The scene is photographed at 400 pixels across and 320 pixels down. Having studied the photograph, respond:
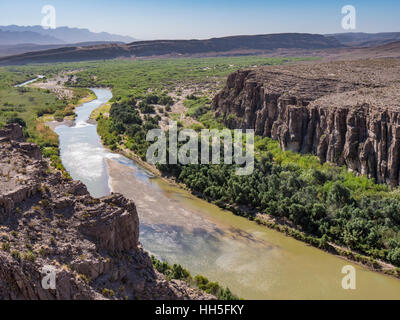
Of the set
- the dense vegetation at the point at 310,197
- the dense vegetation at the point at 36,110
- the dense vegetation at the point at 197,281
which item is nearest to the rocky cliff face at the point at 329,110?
the dense vegetation at the point at 310,197

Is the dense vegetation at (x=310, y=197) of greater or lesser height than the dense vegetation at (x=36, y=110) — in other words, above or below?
below

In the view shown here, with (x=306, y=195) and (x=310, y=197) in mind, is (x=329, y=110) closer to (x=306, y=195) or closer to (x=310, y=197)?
(x=306, y=195)

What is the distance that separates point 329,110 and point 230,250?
23.7m

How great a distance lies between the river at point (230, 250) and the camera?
27.9 meters

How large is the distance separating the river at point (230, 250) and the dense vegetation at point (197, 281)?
6.76 feet

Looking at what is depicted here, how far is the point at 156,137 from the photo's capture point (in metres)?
60.8

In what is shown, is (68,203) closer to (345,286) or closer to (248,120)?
(345,286)

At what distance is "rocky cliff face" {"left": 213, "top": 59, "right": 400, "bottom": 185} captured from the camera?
38938 mm

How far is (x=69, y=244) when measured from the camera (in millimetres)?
19328

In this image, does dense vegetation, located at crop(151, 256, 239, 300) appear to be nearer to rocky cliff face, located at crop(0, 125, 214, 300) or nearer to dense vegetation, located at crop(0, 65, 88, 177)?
rocky cliff face, located at crop(0, 125, 214, 300)

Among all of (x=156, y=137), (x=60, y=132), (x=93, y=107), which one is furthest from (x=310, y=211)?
(x=93, y=107)

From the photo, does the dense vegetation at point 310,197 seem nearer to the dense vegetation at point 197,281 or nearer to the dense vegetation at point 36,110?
the dense vegetation at point 197,281

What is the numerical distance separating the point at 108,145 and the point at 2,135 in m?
29.3

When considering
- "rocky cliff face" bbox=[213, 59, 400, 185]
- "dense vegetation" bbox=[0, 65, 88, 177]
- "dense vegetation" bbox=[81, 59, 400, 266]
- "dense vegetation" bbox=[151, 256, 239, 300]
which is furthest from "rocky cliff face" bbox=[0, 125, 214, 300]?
"rocky cliff face" bbox=[213, 59, 400, 185]
